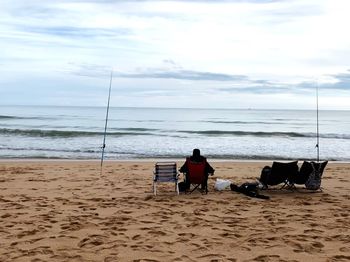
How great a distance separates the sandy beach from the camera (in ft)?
15.9

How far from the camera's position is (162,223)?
613 centimetres

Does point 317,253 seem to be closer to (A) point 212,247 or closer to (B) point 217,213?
(A) point 212,247

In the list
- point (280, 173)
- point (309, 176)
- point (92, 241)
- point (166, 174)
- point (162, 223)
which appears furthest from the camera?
point (309, 176)

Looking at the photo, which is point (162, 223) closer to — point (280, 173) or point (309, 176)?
point (280, 173)

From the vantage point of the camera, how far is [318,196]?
8.38 meters

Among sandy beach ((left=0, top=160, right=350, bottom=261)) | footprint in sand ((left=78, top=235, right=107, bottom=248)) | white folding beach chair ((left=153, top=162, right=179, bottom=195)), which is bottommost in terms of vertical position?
footprint in sand ((left=78, top=235, right=107, bottom=248))

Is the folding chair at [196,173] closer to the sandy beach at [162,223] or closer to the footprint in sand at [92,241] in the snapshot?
the sandy beach at [162,223]

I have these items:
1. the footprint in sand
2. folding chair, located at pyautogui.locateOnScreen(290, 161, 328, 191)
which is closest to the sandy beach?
the footprint in sand

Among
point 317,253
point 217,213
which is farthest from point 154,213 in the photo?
point 317,253

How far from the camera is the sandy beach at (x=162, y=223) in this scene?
4.83 metres

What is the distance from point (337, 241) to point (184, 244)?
1956 millimetres

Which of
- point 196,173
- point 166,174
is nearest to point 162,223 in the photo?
point 166,174

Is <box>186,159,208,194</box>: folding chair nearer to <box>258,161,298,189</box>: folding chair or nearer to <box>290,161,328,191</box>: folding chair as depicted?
<box>258,161,298,189</box>: folding chair

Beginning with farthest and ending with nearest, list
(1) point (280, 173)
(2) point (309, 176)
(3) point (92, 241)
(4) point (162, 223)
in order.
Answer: (2) point (309, 176), (1) point (280, 173), (4) point (162, 223), (3) point (92, 241)
